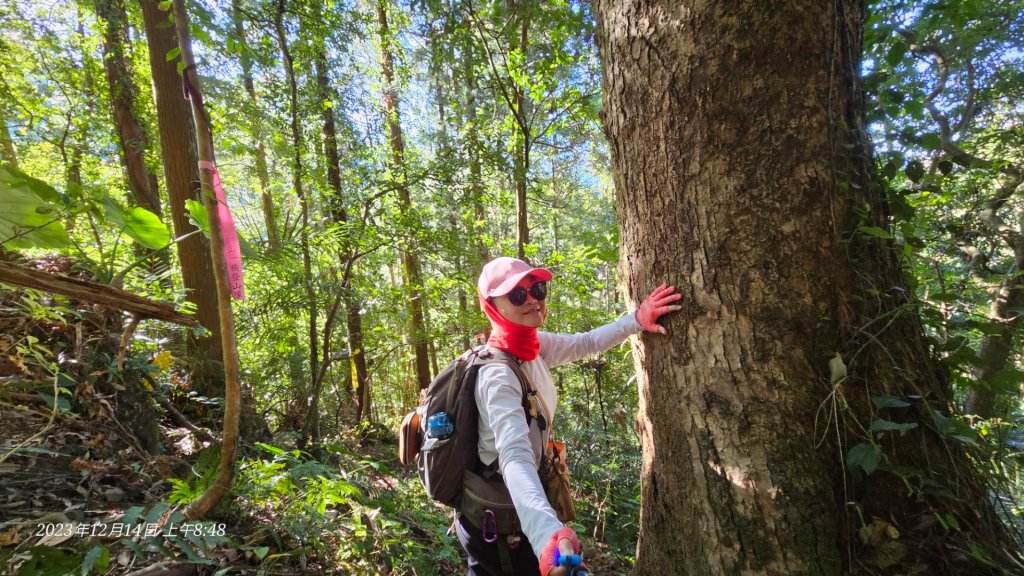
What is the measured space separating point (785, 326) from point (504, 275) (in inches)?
49.5

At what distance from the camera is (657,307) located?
175cm

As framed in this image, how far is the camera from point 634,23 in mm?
1770

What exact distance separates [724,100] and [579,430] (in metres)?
5.36

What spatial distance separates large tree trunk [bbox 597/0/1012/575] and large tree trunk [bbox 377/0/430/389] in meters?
4.29

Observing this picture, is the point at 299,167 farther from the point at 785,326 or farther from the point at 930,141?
the point at 930,141

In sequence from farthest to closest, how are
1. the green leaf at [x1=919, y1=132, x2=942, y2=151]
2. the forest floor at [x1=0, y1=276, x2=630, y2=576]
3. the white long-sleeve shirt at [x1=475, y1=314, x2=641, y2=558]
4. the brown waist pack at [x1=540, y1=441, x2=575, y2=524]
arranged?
the brown waist pack at [x1=540, y1=441, x2=575, y2=524] < the forest floor at [x1=0, y1=276, x2=630, y2=576] < the green leaf at [x1=919, y1=132, x2=942, y2=151] < the white long-sleeve shirt at [x1=475, y1=314, x2=641, y2=558]

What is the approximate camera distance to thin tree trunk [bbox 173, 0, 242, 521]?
1698mm

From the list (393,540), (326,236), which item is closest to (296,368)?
(326,236)

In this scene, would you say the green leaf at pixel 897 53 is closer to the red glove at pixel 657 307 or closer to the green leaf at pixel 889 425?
the red glove at pixel 657 307

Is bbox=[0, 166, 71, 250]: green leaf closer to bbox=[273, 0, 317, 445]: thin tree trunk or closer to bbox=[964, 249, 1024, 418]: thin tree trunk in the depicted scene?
bbox=[273, 0, 317, 445]: thin tree trunk

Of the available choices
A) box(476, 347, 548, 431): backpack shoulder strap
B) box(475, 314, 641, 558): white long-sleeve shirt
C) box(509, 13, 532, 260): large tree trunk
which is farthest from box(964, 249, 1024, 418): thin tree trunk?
box(509, 13, 532, 260): large tree trunk

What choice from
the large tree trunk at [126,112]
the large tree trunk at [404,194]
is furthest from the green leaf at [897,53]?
the large tree trunk at [126,112]

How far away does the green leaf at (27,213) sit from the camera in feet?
5.88

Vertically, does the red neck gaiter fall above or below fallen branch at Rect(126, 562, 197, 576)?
above
